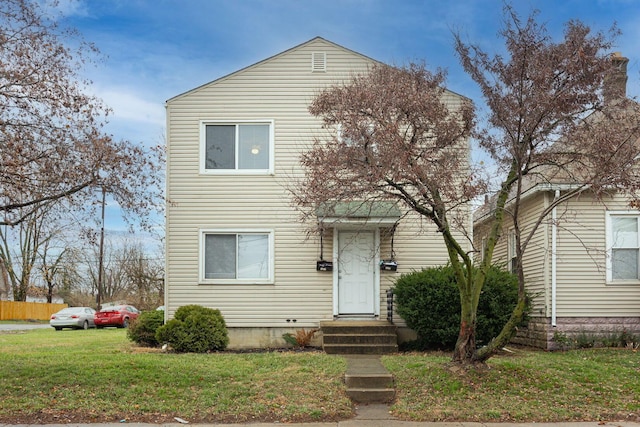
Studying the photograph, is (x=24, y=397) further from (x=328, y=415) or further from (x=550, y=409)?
(x=550, y=409)

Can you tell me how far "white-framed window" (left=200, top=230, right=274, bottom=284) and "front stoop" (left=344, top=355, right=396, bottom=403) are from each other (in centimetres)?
482

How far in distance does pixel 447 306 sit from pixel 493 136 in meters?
4.36

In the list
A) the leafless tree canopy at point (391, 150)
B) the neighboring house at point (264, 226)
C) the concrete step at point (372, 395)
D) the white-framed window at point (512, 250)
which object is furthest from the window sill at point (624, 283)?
the concrete step at point (372, 395)

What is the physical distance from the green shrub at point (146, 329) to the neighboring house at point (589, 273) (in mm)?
8543

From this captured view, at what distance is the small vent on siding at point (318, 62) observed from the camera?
1486 cm

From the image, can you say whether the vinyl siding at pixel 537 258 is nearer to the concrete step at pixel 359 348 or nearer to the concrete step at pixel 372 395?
the concrete step at pixel 359 348

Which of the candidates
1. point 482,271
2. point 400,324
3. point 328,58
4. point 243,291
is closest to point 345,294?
point 400,324

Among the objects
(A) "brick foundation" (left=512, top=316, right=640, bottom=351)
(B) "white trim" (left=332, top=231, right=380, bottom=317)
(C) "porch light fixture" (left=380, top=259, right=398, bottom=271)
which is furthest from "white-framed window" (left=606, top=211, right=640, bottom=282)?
(B) "white trim" (left=332, top=231, right=380, bottom=317)

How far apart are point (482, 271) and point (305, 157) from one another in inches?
140

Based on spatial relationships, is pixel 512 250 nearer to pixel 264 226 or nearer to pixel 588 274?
pixel 588 274

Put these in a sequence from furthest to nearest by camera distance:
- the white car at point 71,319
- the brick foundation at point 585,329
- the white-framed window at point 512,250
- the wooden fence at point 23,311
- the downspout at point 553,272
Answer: the wooden fence at point 23,311 → the white car at point 71,319 → the white-framed window at point 512,250 → the downspout at point 553,272 → the brick foundation at point 585,329

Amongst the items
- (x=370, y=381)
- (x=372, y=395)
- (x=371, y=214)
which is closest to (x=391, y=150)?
(x=370, y=381)

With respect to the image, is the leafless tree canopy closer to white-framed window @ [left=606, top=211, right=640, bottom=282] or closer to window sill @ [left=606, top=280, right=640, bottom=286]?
white-framed window @ [left=606, top=211, right=640, bottom=282]

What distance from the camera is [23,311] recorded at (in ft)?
146
